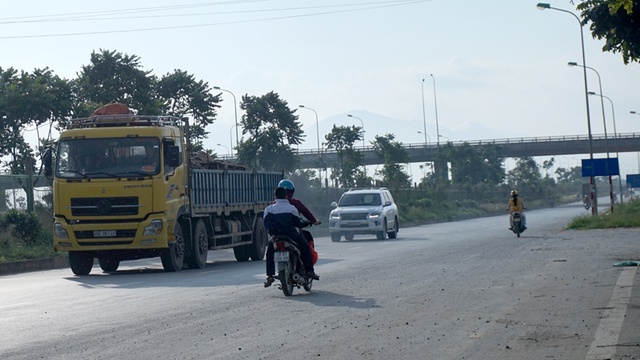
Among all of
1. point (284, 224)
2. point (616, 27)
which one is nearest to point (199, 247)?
point (284, 224)

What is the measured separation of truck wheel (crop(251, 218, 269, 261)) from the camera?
84.7 ft

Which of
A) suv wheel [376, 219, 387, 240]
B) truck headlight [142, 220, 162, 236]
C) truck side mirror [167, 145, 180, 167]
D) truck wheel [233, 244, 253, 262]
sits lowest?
truck wheel [233, 244, 253, 262]

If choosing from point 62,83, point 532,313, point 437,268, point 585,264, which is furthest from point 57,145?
point 62,83

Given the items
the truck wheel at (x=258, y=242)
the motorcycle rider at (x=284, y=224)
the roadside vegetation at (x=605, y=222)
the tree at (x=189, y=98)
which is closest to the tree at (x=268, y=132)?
the tree at (x=189, y=98)

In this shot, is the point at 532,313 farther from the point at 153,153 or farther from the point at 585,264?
the point at 153,153

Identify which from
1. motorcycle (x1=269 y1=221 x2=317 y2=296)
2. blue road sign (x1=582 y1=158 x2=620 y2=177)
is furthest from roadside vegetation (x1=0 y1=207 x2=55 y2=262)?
blue road sign (x1=582 y1=158 x2=620 y2=177)

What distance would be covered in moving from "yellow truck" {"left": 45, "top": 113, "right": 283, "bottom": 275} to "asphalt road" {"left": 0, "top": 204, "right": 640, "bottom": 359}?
870 mm

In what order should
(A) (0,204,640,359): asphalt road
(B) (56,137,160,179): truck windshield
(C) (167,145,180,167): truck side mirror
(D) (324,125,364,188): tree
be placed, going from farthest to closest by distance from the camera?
(D) (324,125,364,188): tree, (C) (167,145,180,167): truck side mirror, (B) (56,137,160,179): truck windshield, (A) (0,204,640,359): asphalt road

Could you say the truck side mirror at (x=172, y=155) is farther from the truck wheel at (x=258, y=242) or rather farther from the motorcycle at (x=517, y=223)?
the motorcycle at (x=517, y=223)

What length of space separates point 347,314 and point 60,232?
1052 cm

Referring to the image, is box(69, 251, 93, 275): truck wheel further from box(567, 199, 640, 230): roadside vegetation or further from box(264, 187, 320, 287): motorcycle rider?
box(567, 199, 640, 230): roadside vegetation

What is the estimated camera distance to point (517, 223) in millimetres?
34156

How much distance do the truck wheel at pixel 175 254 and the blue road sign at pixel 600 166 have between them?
29109 mm

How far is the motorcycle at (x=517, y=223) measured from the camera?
3409 centimetres
